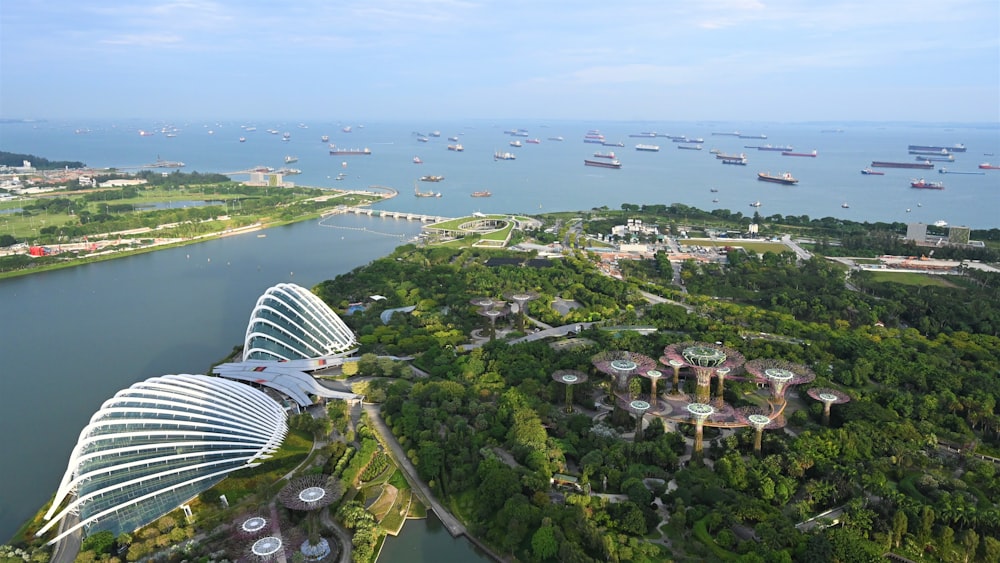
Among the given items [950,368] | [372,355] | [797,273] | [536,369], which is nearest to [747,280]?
[797,273]

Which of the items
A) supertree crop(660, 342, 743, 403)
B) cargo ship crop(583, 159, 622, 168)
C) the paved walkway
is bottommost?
the paved walkway

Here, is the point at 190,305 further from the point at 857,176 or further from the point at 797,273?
the point at 857,176

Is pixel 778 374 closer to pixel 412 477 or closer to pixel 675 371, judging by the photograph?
pixel 675 371

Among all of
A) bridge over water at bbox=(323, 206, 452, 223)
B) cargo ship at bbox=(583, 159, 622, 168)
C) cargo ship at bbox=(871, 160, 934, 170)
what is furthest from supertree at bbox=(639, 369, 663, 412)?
Result: cargo ship at bbox=(871, 160, 934, 170)

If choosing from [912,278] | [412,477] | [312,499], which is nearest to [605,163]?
[912,278]

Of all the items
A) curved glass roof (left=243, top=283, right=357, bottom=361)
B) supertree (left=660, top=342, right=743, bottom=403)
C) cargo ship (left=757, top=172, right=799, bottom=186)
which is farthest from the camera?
cargo ship (left=757, top=172, right=799, bottom=186)

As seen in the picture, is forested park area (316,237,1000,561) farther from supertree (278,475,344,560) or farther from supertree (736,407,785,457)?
supertree (278,475,344,560)
